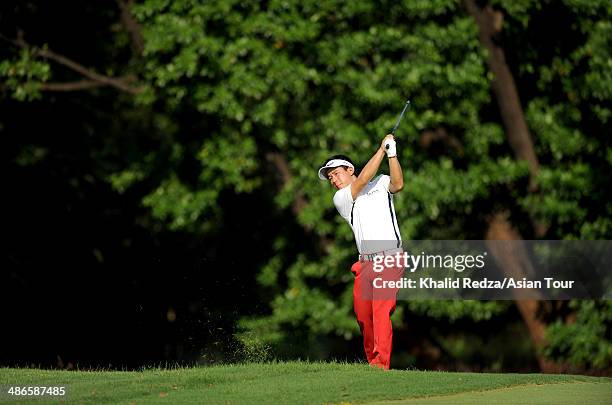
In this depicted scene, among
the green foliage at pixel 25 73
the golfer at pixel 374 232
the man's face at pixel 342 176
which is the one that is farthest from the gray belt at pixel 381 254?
the green foliage at pixel 25 73

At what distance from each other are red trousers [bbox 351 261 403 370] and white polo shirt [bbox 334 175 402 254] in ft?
0.65

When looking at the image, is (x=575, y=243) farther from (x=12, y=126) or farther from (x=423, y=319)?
(x=12, y=126)

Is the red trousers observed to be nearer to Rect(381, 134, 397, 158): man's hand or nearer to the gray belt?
the gray belt

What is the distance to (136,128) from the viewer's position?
26.8 metres

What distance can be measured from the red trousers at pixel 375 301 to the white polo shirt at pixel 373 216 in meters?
0.20

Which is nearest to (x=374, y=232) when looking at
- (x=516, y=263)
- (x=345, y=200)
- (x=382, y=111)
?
(x=345, y=200)

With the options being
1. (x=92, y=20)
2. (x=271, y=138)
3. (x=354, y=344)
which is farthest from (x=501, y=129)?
(x=92, y=20)

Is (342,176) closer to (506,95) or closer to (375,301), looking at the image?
(375,301)

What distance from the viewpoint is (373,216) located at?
11.6 meters

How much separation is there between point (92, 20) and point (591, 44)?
10.3m

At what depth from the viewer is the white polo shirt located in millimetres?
11540

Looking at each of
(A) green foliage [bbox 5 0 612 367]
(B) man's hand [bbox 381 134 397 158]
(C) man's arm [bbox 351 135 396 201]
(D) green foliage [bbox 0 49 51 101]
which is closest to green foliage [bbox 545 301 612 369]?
(A) green foliage [bbox 5 0 612 367]

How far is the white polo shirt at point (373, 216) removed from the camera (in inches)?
454

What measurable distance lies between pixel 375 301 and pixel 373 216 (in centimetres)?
75
